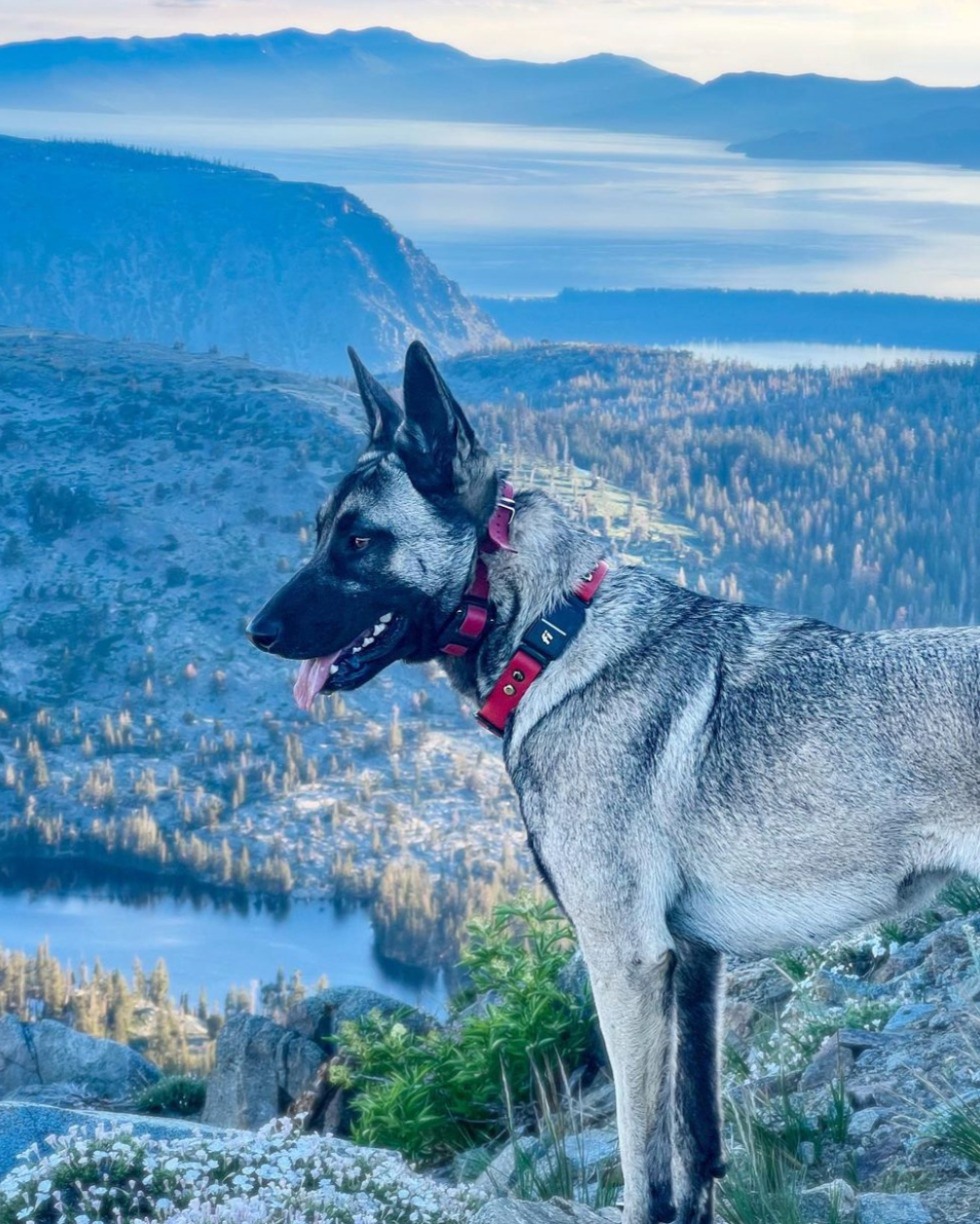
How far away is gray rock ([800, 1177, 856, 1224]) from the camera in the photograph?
24.9ft

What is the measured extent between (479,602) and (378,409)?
1.28 metres

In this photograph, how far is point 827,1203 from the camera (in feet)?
25.6

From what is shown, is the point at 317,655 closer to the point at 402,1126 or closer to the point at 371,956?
the point at 402,1126

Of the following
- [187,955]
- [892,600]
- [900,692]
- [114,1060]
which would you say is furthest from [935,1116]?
[892,600]

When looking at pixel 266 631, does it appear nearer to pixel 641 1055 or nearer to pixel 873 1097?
pixel 641 1055

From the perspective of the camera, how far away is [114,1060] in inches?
1223

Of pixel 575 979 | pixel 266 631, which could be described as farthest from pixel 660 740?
pixel 575 979

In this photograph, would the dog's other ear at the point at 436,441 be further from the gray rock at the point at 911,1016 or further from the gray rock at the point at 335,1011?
the gray rock at the point at 335,1011

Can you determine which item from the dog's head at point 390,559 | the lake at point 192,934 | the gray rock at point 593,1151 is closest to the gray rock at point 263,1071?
the gray rock at point 593,1151

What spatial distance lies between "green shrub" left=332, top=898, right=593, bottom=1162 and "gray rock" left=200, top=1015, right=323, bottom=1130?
438 centimetres

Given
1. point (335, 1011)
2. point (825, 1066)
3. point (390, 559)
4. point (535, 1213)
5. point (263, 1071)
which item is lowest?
point (263, 1071)

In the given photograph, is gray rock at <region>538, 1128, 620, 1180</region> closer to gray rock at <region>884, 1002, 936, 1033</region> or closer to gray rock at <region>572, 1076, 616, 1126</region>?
gray rock at <region>572, 1076, 616, 1126</region>

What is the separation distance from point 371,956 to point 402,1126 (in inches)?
5916

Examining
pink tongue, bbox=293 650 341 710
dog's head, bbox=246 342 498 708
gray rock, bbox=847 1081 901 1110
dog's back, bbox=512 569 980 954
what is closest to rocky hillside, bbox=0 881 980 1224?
gray rock, bbox=847 1081 901 1110
